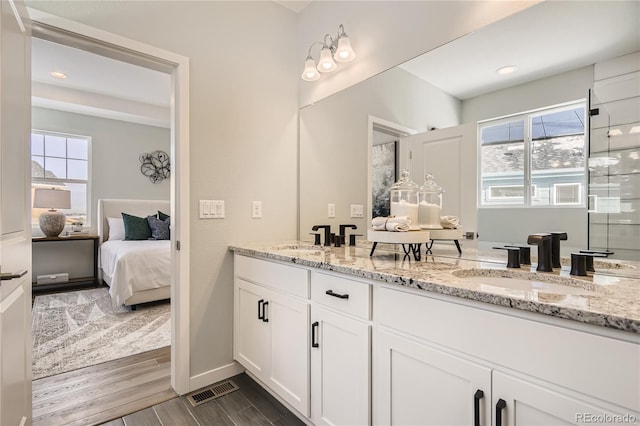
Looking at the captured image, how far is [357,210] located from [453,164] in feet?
2.41

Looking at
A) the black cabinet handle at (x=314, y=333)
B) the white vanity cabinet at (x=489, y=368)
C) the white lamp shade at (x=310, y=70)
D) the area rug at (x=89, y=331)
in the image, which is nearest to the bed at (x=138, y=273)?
the area rug at (x=89, y=331)

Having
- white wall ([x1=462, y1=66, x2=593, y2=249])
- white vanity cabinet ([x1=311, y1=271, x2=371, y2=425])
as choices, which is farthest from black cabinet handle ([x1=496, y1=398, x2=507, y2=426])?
white wall ([x1=462, y1=66, x2=593, y2=249])

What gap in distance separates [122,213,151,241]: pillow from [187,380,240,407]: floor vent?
3461 millimetres

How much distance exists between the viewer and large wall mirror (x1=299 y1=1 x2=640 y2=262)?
46.9 inches

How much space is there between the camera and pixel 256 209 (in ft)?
7.38

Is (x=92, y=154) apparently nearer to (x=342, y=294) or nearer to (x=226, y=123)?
(x=226, y=123)

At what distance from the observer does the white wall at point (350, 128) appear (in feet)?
5.57

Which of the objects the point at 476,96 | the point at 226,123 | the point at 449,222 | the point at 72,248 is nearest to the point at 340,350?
the point at 449,222

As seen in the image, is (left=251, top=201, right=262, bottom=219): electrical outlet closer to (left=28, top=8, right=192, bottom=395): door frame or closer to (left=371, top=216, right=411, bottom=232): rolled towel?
(left=28, top=8, right=192, bottom=395): door frame

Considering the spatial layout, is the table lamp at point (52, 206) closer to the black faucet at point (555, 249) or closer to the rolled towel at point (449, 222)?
the rolled towel at point (449, 222)

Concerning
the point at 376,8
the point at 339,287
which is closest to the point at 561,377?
the point at 339,287

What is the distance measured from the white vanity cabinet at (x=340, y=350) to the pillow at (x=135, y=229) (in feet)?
13.7

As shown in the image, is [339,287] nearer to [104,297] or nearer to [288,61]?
[288,61]

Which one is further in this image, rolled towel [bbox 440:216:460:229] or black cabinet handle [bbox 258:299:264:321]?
black cabinet handle [bbox 258:299:264:321]
